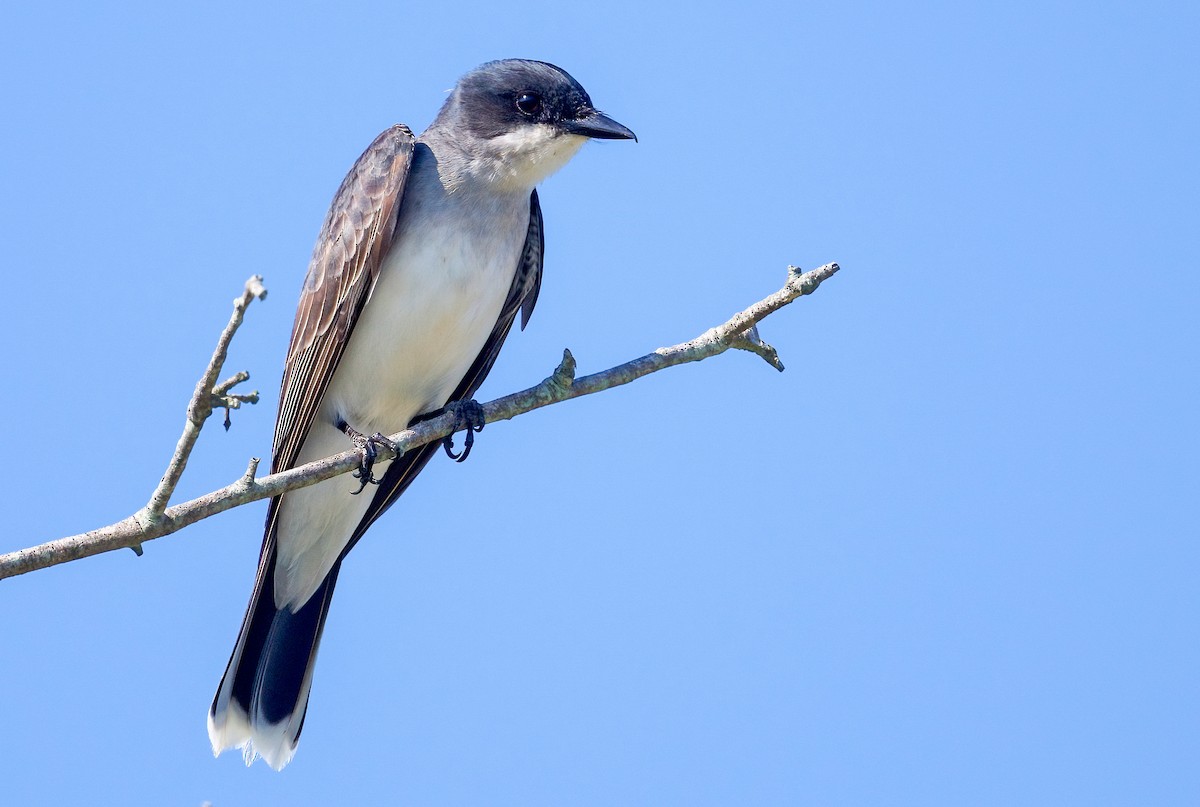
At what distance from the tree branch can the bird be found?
27.9 inches

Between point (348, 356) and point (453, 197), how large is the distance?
105 cm

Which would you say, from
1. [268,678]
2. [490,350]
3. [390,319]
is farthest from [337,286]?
[268,678]

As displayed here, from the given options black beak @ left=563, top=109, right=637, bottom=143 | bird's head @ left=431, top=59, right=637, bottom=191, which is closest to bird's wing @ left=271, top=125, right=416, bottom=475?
bird's head @ left=431, top=59, right=637, bottom=191

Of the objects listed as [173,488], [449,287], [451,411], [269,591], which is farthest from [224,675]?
[173,488]

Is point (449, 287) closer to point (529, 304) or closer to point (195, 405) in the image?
point (529, 304)

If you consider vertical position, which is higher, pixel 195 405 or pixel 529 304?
pixel 529 304

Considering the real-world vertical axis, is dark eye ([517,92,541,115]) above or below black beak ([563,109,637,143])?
above

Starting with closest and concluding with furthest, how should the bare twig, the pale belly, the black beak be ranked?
1. the bare twig
2. the pale belly
3. the black beak

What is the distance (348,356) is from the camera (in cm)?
766

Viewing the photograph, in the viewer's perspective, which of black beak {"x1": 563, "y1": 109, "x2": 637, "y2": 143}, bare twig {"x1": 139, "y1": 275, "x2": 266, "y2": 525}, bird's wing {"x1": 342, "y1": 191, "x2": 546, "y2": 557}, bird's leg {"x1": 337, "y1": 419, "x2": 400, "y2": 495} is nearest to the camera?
bare twig {"x1": 139, "y1": 275, "x2": 266, "y2": 525}

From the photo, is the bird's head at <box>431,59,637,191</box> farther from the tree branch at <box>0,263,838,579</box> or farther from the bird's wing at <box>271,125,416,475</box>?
the tree branch at <box>0,263,838,579</box>

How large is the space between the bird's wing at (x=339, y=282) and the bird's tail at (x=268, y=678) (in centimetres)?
82

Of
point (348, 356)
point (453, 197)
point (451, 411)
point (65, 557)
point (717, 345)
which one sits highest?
point (453, 197)

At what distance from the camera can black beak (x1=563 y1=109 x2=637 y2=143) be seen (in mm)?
7605
